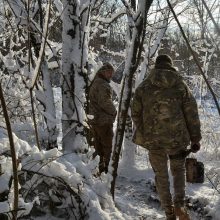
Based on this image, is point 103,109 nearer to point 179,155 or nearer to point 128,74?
point 128,74

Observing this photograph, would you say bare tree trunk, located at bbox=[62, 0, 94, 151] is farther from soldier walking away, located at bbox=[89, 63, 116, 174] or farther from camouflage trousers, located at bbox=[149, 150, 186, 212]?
Result: soldier walking away, located at bbox=[89, 63, 116, 174]

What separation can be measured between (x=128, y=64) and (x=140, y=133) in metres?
0.70

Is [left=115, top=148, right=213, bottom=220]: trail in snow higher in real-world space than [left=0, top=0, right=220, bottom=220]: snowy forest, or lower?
lower

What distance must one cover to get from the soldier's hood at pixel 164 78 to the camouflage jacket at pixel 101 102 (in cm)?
214

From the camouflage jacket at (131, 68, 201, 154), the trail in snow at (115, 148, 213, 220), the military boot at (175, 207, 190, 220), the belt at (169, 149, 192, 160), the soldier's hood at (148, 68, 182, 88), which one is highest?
the soldier's hood at (148, 68, 182, 88)

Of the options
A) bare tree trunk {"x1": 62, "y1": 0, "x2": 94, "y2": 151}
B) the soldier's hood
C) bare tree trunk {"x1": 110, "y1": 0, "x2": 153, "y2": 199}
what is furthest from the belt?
bare tree trunk {"x1": 62, "y1": 0, "x2": 94, "y2": 151}

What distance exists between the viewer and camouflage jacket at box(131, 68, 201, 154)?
4055mm

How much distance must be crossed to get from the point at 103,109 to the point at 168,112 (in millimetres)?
2280

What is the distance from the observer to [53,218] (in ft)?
11.1

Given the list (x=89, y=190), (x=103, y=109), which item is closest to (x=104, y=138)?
(x=103, y=109)

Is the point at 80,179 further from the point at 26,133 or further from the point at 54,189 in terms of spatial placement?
the point at 26,133

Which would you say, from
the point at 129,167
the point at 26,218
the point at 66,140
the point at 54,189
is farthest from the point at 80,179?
the point at 129,167

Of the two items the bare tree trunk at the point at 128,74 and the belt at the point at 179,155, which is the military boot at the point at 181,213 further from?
the bare tree trunk at the point at 128,74

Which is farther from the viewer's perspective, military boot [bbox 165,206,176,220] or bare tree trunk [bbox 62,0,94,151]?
bare tree trunk [bbox 62,0,94,151]
